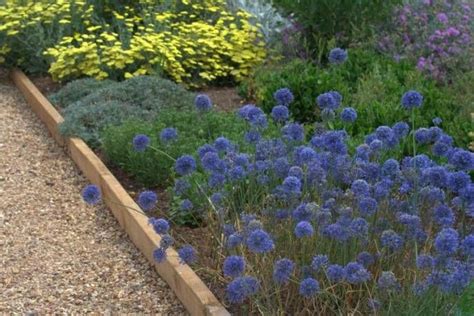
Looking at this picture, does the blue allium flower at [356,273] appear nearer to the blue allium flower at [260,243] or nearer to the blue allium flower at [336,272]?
the blue allium flower at [336,272]

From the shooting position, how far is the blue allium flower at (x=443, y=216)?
359 cm

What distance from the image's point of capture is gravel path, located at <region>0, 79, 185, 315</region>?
4.79m

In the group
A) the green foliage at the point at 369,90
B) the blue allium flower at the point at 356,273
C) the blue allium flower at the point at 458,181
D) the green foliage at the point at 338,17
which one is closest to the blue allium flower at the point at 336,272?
the blue allium flower at the point at 356,273

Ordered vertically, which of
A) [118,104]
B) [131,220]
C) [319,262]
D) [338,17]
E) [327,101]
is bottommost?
[118,104]

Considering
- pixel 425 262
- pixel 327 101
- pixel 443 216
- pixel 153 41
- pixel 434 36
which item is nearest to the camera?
pixel 425 262

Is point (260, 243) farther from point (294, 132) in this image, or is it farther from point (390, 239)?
point (294, 132)

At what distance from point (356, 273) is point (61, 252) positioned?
98.4 inches

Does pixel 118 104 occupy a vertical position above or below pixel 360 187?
below

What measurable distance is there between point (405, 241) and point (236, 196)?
1.17 m

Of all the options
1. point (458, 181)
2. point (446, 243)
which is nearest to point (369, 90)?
point (458, 181)

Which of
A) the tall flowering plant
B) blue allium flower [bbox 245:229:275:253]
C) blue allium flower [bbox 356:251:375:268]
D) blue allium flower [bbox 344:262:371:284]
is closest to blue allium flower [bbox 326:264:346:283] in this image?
blue allium flower [bbox 344:262:371:284]

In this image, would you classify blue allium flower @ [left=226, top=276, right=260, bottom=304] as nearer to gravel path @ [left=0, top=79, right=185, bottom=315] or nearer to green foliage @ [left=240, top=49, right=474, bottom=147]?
gravel path @ [left=0, top=79, right=185, bottom=315]

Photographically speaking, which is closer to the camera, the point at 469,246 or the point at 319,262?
the point at 469,246

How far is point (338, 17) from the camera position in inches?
333
